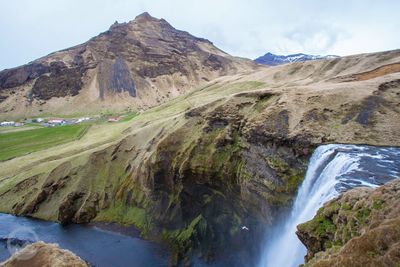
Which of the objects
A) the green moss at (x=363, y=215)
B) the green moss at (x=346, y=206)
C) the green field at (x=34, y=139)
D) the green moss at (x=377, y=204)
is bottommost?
the green field at (x=34, y=139)

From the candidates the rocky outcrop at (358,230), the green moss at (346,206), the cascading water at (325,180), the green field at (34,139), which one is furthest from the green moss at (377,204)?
the green field at (34,139)

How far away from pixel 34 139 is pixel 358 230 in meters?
111

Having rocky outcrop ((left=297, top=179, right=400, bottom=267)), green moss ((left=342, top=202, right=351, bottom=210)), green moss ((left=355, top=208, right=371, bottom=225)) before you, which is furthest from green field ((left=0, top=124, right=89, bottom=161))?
green moss ((left=355, top=208, right=371, bottom=225))

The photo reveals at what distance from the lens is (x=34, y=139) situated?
111875mm

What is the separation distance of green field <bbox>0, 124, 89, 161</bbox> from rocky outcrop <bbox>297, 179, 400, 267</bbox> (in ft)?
295

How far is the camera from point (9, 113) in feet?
618

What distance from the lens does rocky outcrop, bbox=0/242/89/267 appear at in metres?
19.8

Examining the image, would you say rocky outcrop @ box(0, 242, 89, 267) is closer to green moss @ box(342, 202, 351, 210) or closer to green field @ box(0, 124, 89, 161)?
green moss @ box(342, 202, 351, 210)

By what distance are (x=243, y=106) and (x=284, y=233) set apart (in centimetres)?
2246

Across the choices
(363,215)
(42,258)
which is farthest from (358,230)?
(42,258)

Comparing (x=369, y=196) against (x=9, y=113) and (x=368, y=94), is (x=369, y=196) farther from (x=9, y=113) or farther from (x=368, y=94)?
(x=9, y=113)

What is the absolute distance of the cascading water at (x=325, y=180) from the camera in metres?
26.2

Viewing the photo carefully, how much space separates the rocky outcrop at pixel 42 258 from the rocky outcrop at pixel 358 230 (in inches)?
499

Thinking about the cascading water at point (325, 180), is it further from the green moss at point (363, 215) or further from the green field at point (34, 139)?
the green field at point (34, 139)
